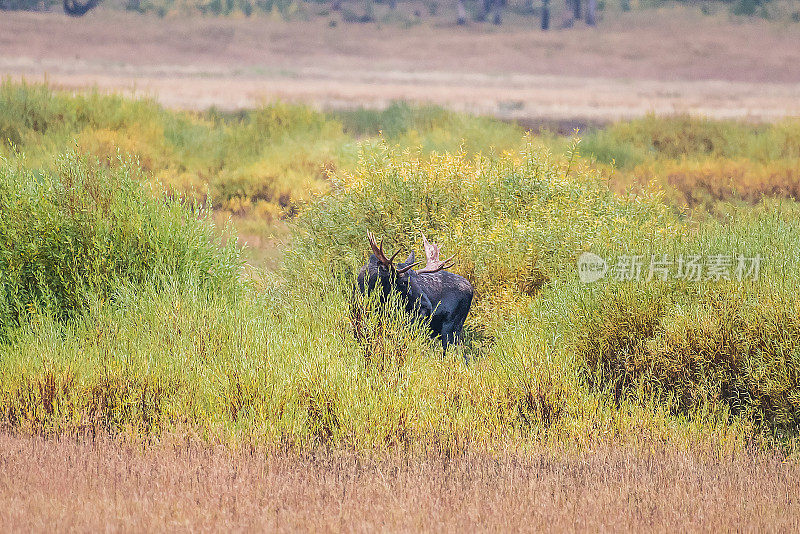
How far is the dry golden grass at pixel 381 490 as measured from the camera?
5418 millimetres

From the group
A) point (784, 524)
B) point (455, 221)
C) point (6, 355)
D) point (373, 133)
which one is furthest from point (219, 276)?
point (373, 133)

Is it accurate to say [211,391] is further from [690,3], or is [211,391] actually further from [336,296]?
[690,3]

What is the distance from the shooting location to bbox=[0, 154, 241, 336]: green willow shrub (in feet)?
29.9

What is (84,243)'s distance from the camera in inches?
370

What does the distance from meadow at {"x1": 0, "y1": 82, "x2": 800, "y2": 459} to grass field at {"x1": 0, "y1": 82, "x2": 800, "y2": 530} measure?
1.2 inches

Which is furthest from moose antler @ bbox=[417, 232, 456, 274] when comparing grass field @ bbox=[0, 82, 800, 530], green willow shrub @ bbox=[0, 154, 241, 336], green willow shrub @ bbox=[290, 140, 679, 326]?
green willow shrub @ bbox=[0, 154, 241, 336]

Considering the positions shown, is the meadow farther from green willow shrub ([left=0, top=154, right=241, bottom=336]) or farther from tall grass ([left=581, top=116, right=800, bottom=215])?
tall grass ([left=581, top=116, right=800, bottom=215])

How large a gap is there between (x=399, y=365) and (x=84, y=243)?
343 centimetres

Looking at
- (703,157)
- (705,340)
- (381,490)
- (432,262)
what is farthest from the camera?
(703,157)

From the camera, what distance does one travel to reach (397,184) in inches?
476

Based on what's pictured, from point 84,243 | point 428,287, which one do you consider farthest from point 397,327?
point 84,243

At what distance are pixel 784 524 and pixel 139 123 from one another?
69.1 feet

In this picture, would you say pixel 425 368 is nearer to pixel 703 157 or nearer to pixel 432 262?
pixel 432 262

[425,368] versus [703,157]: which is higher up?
[425,368]
